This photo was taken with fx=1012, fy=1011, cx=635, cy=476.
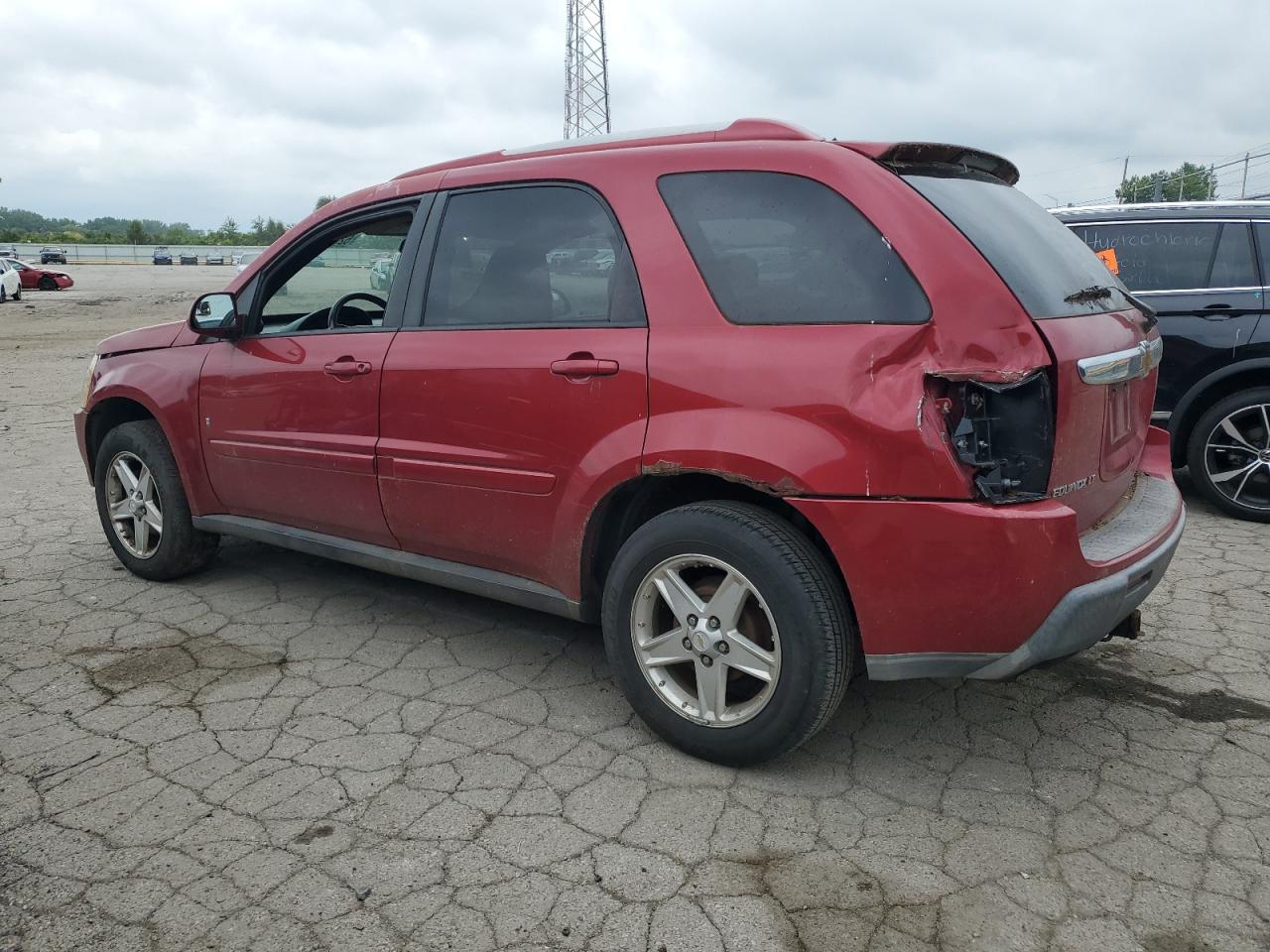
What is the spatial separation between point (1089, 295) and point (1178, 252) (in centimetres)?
365

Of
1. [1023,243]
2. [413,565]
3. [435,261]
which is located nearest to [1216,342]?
[1023,243]

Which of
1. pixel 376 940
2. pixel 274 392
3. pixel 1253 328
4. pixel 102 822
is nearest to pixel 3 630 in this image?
pixel 274 392

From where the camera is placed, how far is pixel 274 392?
408cm

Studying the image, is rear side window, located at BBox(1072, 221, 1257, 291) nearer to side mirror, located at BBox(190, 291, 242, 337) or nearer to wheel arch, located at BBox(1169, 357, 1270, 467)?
wheel arch, located at BBox(1169, 357, 1270, 467)

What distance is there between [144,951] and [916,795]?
199 cm

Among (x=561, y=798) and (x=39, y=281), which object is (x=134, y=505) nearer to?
(x=561, y=798)

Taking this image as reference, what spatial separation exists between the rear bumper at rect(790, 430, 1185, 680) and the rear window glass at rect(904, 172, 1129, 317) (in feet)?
1.95

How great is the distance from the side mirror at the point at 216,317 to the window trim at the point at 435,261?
3.36ft

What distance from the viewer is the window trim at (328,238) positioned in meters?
3.77

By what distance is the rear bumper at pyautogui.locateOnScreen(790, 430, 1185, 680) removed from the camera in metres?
2.51

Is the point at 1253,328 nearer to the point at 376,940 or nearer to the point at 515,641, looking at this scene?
the point at 515,641

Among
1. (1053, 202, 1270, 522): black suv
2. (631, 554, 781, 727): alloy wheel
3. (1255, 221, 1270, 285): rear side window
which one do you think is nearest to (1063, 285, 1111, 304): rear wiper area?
(631, 554, 781, 727): alloy wheel

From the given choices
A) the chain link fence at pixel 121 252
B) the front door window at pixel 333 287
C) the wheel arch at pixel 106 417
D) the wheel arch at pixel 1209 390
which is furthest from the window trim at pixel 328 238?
the chain link fence at pixel 121 252

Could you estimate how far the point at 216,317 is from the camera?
14.2ft
